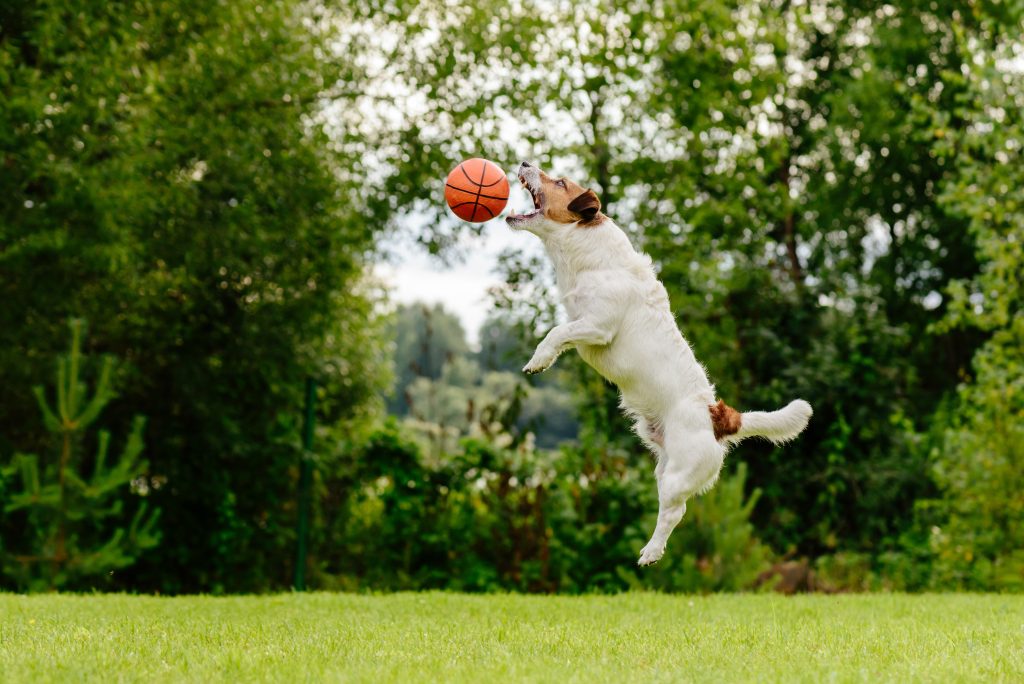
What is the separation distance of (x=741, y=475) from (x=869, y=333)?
489 cm

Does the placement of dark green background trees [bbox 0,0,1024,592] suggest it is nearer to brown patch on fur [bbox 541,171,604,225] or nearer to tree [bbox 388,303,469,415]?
brown patch on fur [bbox 541,171,604,225]

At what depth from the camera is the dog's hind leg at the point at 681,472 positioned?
5.66 m

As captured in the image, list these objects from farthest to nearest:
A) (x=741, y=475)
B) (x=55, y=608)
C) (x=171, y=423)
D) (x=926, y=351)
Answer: (x=926, y=351)
(x=171, y=423)
(x=741, y=475)
(x=55, y=608)

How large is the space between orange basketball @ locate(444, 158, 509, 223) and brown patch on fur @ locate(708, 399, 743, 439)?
5.54 ft

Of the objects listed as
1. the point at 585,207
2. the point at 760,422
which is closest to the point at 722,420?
the point at 760,422

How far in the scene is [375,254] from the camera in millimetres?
13750

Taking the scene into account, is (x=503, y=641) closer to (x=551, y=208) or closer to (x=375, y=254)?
(x=551, y=208)

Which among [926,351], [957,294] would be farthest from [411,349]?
[957,294]

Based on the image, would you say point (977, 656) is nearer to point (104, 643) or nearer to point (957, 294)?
point (104, 643)

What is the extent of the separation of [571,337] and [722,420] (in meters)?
0.91

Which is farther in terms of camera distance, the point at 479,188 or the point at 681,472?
the point at 479,188

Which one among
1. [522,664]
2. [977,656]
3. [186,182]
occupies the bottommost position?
[522,664]

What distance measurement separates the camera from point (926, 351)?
18.6 meters

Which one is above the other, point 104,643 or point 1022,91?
point 1022,91
